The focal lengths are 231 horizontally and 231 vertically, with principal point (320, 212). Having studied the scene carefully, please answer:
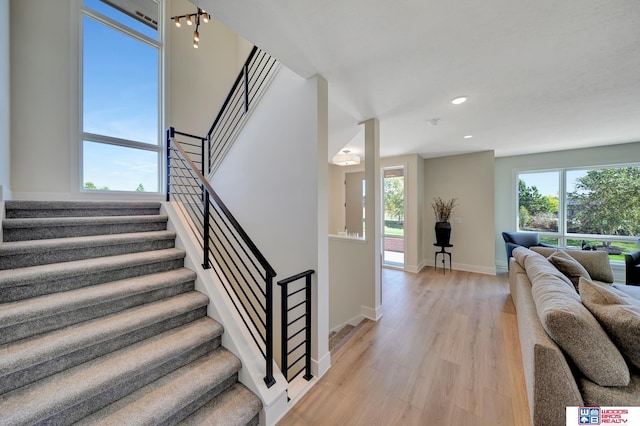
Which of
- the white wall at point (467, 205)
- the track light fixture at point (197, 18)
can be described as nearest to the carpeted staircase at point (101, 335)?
the track light fixture at point (197, 18)

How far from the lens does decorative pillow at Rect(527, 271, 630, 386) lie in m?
1.26

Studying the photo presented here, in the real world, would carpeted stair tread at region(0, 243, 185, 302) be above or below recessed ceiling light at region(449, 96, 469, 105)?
below

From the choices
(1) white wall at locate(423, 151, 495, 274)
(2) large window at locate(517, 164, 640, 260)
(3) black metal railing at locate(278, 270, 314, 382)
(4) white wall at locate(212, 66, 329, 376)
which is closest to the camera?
(3) black metal railing at locate(278, 270, 314, 382)

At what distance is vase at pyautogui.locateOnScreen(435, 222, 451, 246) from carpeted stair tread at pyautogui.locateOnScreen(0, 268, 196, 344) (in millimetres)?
4751

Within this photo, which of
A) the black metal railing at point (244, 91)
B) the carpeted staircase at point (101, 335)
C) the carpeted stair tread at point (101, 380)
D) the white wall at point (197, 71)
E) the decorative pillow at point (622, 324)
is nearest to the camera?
the carpeted stair tread at point (101, 380)

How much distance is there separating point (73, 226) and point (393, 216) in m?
5.23

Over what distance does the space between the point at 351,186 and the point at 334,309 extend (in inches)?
134

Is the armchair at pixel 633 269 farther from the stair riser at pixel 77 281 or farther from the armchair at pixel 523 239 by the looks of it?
the stair riser at pixel 77 281

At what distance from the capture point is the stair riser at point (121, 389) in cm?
111

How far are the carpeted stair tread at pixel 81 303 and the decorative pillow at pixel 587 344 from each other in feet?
8.40

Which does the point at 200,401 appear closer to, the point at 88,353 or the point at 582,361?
the point at 88,353

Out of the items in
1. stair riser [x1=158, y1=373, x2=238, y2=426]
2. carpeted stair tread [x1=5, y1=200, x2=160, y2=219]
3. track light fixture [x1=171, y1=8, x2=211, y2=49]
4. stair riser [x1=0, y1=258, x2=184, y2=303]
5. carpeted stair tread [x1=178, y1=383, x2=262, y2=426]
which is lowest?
carpeted stair tread [x1=178, y1=383, x2=262, y2=426]

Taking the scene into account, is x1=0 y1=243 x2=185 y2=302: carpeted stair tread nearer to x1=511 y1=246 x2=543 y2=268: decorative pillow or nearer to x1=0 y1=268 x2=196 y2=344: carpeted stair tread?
x1=0 y1=268 x2=196 y2=344: carpeted stair tread

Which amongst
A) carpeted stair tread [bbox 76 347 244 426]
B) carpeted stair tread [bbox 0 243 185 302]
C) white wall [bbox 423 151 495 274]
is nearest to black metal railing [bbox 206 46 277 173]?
carpeted stair tread [bbox 0 243 185 302]
